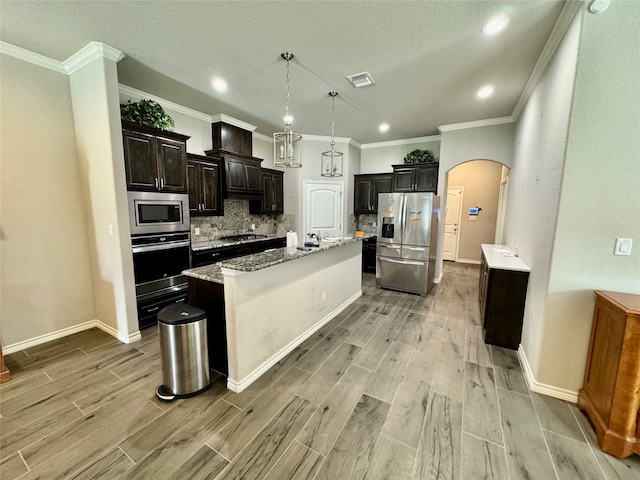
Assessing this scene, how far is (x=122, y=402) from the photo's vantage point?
6.71 ft

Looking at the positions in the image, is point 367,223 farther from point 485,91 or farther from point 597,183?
point 597,183

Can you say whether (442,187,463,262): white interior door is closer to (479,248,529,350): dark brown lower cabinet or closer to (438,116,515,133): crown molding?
(438,116,515,133): crown molding

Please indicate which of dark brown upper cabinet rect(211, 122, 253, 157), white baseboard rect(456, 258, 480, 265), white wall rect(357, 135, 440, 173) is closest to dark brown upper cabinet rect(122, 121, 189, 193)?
dark brown upper cabinet rect(211, 122, 253, 157)

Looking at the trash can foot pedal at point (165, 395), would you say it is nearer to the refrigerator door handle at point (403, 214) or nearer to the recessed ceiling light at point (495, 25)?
the refrigerator door handle at point (403, 214)

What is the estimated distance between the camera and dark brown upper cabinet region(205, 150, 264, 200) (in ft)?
14.1

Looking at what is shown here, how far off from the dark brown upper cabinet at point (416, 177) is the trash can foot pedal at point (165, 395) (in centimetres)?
518

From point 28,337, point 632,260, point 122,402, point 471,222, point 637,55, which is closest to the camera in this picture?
point 637,55

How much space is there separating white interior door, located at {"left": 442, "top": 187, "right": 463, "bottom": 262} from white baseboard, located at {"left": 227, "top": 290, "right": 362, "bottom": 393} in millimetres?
5136

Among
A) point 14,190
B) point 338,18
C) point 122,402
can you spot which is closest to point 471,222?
point 338,18

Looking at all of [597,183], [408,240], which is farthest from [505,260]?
[408,240]

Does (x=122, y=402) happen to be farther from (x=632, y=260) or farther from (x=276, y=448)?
(x=632, y=260)

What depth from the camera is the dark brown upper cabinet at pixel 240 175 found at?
4.30 m

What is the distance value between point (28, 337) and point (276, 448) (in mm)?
3075

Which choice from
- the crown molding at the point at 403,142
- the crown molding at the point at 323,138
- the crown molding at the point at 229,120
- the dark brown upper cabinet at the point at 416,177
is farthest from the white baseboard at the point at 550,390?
the crown molding at the point at 229,120
